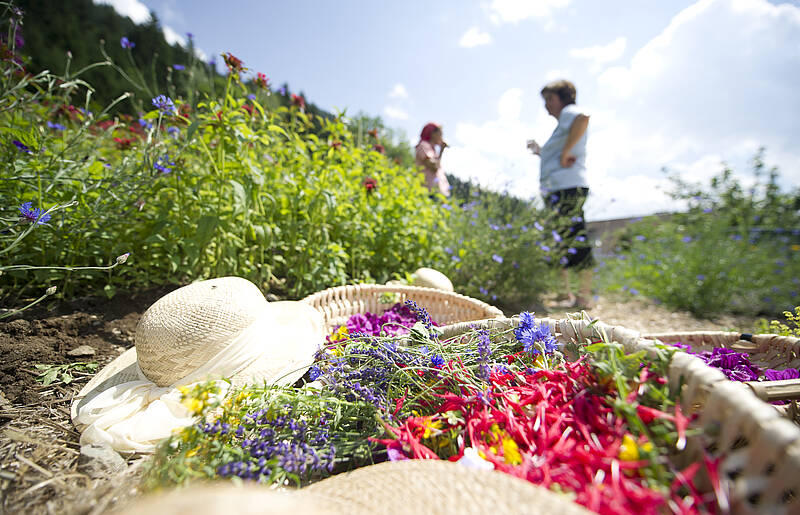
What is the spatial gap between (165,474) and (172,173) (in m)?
1.54

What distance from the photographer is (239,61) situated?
171 centimetres

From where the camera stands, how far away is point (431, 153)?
521cm

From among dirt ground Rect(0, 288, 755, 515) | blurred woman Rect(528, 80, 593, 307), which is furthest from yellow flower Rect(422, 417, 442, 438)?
blurred woman Rect(528, 80, 593, 307)

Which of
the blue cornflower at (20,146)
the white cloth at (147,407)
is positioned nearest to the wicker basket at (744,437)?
the white cloth at (147,407)

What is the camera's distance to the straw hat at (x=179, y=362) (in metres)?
0.88

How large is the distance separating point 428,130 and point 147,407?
17.0 ft

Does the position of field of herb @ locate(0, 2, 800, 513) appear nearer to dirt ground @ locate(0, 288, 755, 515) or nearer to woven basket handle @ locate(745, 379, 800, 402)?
dirt ground @ locate(0, 288, 755, 515)

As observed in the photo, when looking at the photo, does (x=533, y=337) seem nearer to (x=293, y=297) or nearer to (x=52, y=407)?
(x=52, y=407)

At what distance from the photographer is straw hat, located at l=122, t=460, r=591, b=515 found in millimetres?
366

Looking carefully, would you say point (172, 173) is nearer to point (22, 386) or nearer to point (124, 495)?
point (22, 386)

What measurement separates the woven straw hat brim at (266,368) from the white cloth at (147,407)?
3cm

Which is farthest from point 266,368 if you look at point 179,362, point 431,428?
point 431,428

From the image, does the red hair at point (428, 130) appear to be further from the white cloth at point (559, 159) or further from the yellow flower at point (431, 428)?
the yellow flower at point (431, 428)

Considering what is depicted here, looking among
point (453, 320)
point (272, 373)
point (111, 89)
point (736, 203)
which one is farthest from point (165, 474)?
point (736, 203)
